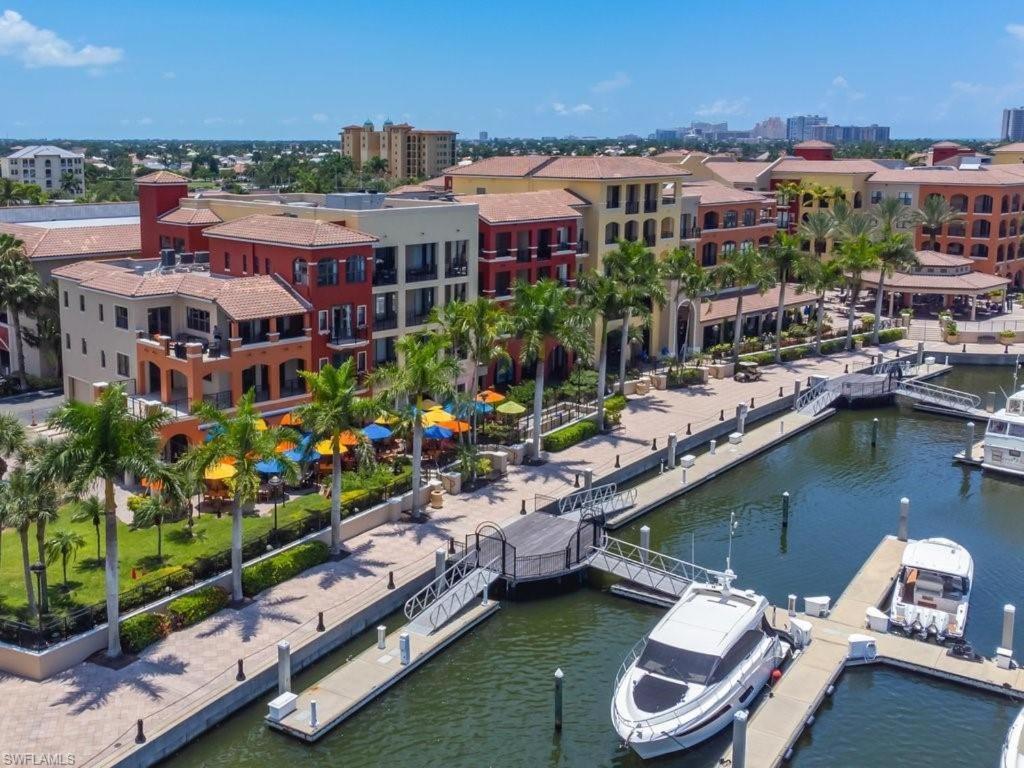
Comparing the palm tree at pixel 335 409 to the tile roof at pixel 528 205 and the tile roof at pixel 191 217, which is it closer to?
the tile roof at pixel 528 205

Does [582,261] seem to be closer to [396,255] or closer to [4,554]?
[396,255]

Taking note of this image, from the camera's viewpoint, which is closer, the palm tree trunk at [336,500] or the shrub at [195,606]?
the shrub at [195,606]

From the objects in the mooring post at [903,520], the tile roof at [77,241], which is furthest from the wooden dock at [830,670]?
the tile roof at [77,241]

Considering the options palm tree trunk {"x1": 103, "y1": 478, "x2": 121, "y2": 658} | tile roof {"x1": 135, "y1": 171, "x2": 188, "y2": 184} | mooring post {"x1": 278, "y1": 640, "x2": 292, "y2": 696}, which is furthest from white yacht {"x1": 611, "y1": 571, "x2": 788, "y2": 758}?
tile roof {"x1": 135, "y1": 171, "x2": 188, "y2": 184}

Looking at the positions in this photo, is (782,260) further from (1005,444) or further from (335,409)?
(335,409)

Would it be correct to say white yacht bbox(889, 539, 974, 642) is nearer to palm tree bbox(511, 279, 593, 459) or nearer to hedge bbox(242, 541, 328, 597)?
palm tree bbox(511, 279, 593, 459)

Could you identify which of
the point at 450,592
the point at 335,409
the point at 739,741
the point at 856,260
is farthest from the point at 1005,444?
the point at 335,409
